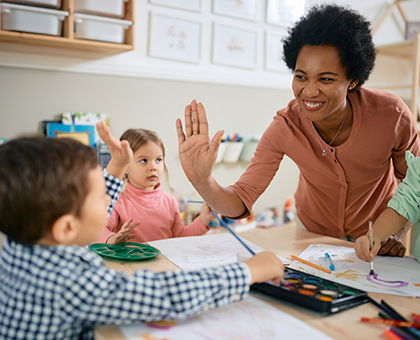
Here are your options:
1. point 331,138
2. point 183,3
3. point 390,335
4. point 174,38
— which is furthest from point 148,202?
point 183,3

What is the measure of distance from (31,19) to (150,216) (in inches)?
40.5

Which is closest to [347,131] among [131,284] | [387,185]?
[387,185]

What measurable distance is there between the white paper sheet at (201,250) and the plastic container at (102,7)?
4.06 ft

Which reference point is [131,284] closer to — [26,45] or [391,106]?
[391,106]

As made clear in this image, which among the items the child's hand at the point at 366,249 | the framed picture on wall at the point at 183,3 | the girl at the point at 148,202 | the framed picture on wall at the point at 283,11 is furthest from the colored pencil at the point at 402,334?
the framed picture on wall at the point at 283,11

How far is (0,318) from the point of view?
1.91ft

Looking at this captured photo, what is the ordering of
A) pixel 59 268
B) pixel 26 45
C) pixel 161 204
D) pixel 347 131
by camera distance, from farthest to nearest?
pixel 26 45 → pixel 161 204 → pixel 347 131 → pixel 59 268

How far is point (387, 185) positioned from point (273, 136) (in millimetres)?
426

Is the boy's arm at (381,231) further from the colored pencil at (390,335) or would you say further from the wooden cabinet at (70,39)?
the wooden cabinet at (70,39)

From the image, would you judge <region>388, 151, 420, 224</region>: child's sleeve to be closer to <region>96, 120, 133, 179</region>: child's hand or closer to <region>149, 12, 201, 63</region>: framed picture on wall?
<region>96, 120, 133, 179</region>: child's hand

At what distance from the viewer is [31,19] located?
1684 millimetres

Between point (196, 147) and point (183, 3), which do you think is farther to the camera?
point (183, 3)

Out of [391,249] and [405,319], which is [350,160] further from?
[405,319]

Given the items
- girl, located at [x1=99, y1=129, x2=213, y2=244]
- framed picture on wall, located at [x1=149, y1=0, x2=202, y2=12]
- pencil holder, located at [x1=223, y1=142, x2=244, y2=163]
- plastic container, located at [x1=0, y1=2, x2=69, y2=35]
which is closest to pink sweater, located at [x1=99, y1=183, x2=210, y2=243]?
girl, located at [x1=99, y1=129, x2=213, y2=244]
